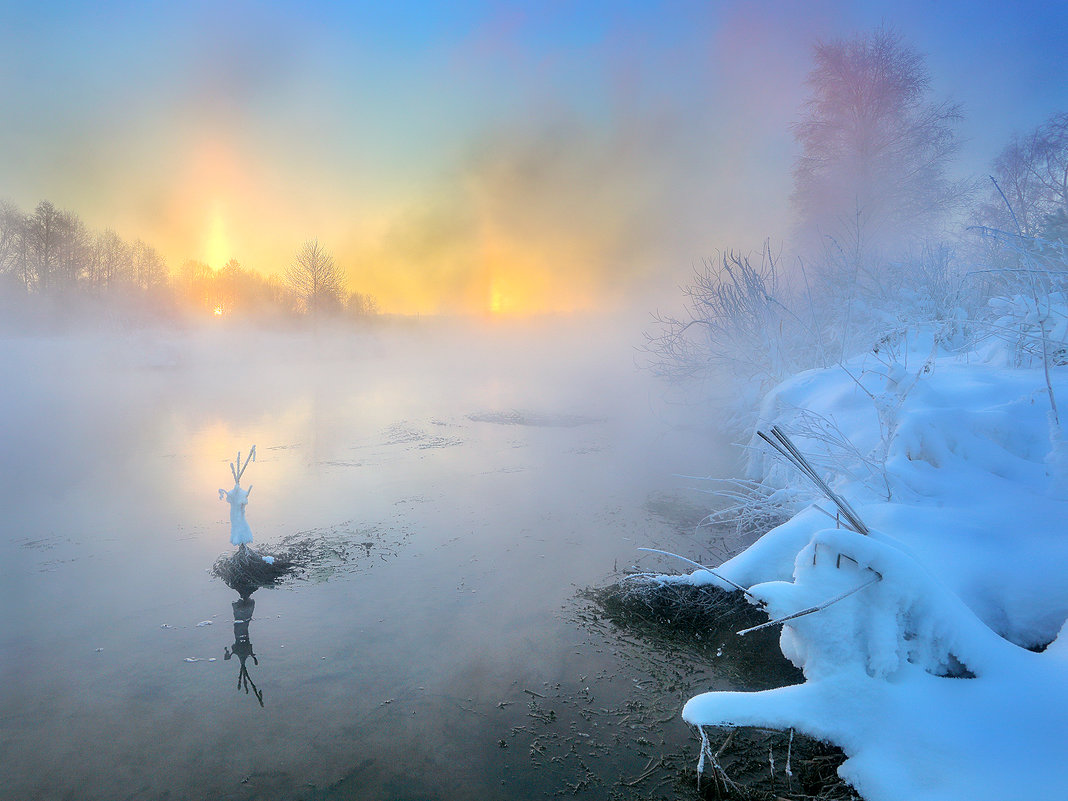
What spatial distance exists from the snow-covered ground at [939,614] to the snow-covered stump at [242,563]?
8.16m

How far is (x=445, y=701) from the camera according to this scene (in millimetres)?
6613

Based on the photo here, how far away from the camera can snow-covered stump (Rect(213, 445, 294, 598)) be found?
9.55 m

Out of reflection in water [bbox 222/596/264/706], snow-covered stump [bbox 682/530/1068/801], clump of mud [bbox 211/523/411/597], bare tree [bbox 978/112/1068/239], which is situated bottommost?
reflection in water [bbox 222/596/264/706]

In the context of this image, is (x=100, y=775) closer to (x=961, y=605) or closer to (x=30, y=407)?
(x=961, y=605)

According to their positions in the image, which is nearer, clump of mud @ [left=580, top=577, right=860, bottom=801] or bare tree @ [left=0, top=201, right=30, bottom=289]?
clump of mud @ [left=580, top=577, right=860, bottom=801]

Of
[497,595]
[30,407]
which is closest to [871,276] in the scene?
[497,595]

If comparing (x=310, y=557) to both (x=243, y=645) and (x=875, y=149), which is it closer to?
(x=243, y=645)

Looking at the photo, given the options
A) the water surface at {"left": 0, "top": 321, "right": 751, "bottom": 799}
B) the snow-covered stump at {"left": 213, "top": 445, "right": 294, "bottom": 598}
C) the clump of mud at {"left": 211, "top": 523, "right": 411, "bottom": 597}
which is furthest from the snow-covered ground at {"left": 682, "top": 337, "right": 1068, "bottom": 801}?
the snow-covered stump at {"left": 213, "top": 445, "right": 294, "bottom": 598}

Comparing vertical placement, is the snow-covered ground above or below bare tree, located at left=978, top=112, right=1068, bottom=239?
below

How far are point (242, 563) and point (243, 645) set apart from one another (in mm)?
2393

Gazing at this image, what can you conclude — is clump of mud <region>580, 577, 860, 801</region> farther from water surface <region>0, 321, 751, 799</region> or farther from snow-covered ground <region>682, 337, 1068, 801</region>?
snow-covered ground <region>682, 337, 1068, 801</region>

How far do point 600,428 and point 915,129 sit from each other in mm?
17379

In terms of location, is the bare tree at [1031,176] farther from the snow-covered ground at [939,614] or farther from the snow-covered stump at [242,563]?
the snow-covered stump at [242,563]

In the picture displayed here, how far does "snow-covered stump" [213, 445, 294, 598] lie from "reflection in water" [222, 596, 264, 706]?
40cm
